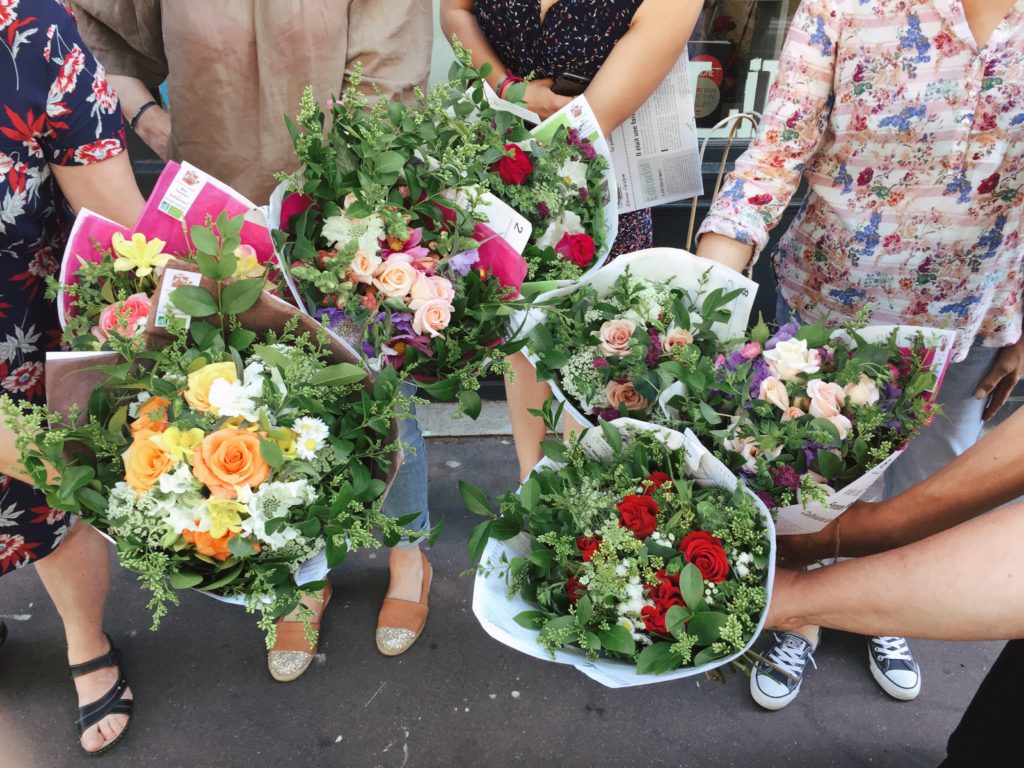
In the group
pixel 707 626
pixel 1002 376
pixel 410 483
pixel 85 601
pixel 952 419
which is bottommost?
pixel 85 601

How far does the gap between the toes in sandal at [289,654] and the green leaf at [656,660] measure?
142 cm

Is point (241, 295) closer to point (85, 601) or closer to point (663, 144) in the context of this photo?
point (663, 144)

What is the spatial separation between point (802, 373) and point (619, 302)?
0.37m

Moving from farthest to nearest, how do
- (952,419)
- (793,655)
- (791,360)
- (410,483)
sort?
(793,655) < (410,483) < (952,419) < (791,360)

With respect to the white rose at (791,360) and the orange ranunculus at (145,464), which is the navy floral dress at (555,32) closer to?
the white rose at (791,360)

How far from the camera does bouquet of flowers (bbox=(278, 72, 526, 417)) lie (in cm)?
122

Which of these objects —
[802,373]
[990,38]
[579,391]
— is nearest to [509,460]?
[579,391]

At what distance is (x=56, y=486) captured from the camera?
1.09 metres

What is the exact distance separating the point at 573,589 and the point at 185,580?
58cm

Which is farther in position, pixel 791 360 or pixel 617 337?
pixel 617 337

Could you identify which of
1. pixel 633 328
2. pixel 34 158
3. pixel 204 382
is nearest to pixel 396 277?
pixel 204 382

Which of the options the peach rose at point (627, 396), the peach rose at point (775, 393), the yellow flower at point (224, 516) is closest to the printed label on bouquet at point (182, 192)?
the yellow flower at point (224, 516)

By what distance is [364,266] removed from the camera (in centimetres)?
121

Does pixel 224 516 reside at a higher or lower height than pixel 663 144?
lower
